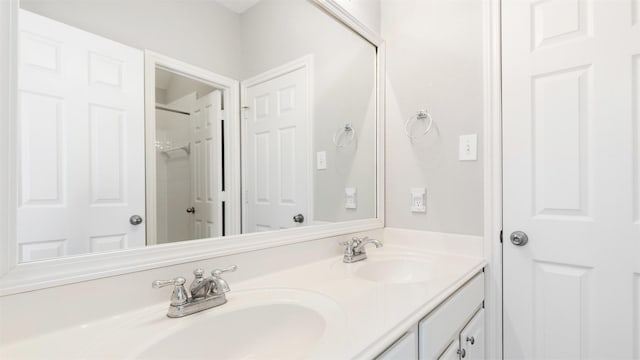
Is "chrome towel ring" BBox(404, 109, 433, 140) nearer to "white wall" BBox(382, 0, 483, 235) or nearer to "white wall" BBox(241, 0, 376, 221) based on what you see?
"white wall" BBox(382, 0, 483, 235)

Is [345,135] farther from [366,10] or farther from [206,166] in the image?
[206,166]

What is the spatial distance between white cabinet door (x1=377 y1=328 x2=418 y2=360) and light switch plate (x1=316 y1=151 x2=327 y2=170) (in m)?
0.80

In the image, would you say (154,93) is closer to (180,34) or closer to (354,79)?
(180,34)

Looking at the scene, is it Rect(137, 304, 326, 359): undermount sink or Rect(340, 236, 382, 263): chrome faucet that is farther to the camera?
Rect(340, 236, 382, 263): chrome faucet

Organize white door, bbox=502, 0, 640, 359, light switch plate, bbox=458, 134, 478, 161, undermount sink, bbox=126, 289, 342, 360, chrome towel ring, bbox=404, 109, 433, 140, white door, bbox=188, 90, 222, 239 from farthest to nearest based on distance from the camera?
chrome towel ring, bbox=404, 109, 433, 140 → light switch plate, bbox=458, 134, 478, 161 → white door, bbox=502, 0, 640, 359 → white door, bbox=188, 90, 222, 239 → undermount sink, bbox=126, 289, 342, 360

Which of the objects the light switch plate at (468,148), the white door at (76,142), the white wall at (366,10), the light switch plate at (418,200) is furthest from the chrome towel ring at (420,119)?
the white door at (76,142)

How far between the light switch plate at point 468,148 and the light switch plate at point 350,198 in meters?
0.53

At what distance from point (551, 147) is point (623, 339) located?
0.73m

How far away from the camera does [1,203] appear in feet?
1.93

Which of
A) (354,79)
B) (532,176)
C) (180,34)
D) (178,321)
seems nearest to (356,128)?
(354,79)

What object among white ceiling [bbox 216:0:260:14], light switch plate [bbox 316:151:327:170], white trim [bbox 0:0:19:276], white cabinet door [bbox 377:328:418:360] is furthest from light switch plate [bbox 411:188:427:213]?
white trim [bbox 0:0:19:276]

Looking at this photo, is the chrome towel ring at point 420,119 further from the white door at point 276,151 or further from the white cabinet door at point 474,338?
the white cabinet door at point 474,338

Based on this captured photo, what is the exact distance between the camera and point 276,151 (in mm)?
1191

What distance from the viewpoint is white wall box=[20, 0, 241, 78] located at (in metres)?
0.71
